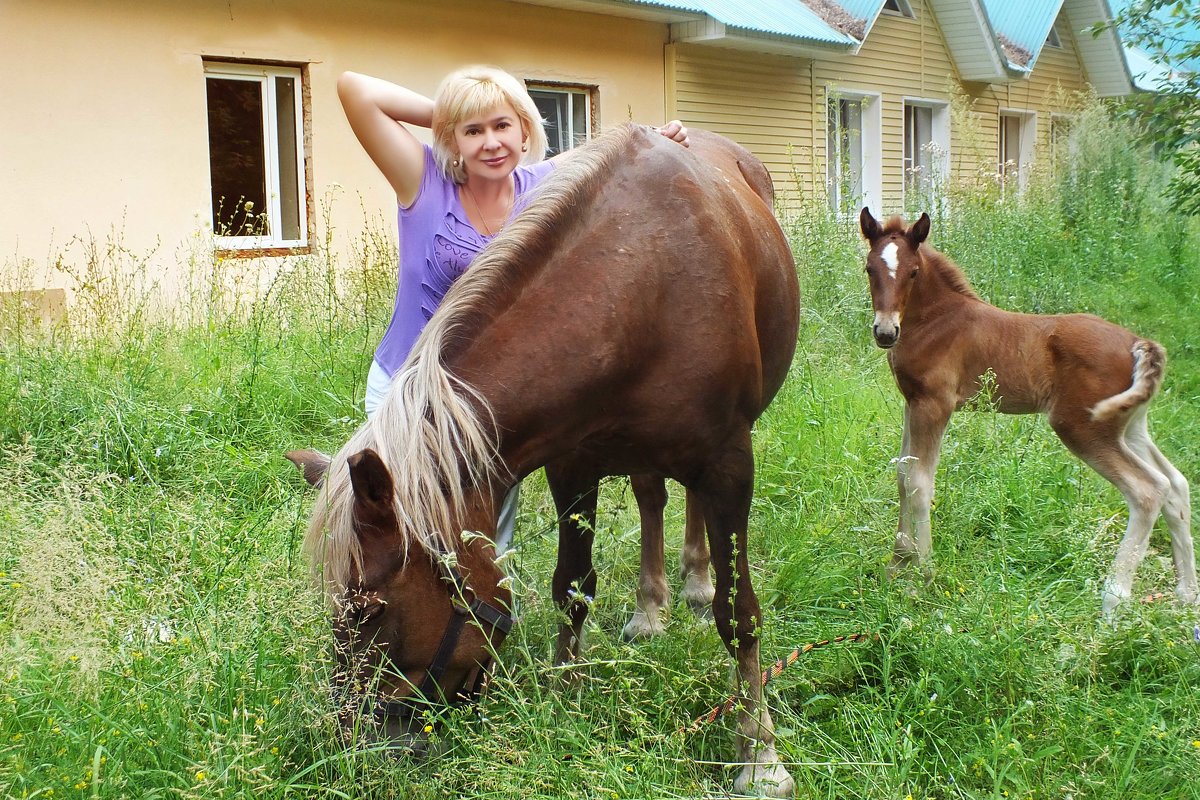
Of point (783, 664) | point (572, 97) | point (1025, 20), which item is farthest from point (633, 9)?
point (1025, 20)

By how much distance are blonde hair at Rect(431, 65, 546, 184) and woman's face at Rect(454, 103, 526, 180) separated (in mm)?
21

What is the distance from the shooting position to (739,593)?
313 cm

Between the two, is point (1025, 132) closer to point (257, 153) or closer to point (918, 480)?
point (257, 153)

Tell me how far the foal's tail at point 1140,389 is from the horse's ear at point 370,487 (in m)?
3.29

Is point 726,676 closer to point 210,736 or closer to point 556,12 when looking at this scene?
point 210,736

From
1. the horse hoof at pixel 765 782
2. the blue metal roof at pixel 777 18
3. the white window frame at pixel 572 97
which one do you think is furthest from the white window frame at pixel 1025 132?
the horse hoof at pixel 765 782

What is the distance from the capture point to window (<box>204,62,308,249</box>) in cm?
939

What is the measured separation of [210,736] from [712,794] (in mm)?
1295

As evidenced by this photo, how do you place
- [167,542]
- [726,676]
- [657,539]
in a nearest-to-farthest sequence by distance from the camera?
[726,676] < [167,542] < [657,539]

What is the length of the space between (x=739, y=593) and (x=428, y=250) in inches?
55.8

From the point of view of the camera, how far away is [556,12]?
11.7 metres

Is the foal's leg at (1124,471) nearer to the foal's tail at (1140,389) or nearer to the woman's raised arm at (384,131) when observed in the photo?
the foal's tail at (1140,389)

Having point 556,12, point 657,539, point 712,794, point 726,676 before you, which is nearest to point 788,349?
point 657,539

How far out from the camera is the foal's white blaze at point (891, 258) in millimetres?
4609
